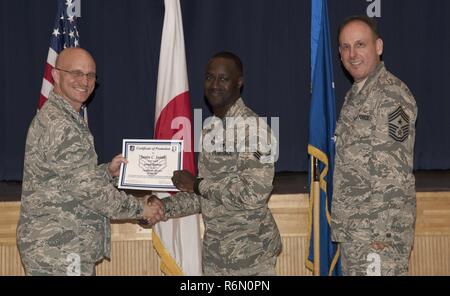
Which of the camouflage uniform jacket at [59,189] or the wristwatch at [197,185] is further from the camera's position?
the wristwatch at [197,185]

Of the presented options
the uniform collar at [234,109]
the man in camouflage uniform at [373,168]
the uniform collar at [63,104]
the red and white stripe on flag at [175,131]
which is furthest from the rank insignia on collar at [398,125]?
the red and white stripe on flag at [175,131]

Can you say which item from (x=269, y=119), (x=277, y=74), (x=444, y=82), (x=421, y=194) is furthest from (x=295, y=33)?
(x=421, y=194)

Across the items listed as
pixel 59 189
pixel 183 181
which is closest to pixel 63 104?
pixel 59 189

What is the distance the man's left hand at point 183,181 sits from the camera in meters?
3.33

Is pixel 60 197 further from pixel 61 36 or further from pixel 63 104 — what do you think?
pixel 61 36

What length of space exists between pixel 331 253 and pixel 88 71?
2.04m

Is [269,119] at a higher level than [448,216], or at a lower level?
higher

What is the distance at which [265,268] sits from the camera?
3.13m

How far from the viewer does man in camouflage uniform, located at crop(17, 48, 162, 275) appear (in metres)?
3.04

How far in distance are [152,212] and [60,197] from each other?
629mm

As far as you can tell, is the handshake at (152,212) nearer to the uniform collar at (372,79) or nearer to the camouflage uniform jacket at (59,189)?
the camouflage uniform jacket at (59,189)

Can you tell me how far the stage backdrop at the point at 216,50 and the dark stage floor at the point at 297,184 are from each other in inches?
5.7

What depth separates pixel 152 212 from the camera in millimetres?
3529
